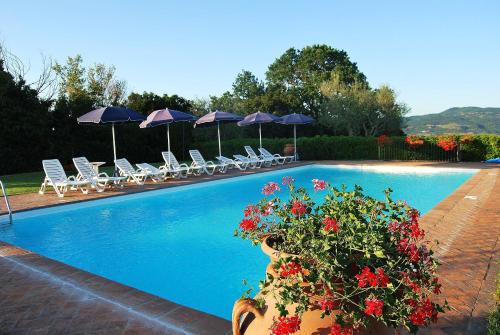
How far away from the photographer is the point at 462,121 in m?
45.3

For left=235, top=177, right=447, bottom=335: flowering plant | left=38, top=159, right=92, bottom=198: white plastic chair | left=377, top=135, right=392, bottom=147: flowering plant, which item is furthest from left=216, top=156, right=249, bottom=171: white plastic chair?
left=235, top=177, right=447, bottom=335: flowering plant

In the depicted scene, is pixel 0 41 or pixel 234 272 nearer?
pixel 234 272

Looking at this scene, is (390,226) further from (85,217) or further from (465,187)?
(465,187)

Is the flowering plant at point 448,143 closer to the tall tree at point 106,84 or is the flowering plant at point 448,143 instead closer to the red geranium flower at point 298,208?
the red geranium flower at point 298,208

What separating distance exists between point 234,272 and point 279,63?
4508 cm

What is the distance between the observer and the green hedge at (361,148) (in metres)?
17.3

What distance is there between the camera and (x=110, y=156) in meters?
19.4

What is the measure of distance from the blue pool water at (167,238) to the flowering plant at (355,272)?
8.31 feet

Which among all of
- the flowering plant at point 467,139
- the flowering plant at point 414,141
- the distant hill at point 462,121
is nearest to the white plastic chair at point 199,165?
the flowering plant at point 414,141

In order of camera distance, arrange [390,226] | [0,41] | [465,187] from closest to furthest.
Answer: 1. [390,226]
2. [465,187]
3. [0,41]

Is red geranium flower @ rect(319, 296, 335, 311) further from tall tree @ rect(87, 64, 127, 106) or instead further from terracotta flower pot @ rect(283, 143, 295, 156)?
tall tree @ rect(87, 64, 127, 106)

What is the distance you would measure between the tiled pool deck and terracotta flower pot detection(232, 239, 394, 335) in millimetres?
934

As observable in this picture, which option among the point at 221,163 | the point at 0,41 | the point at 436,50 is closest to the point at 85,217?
the point at 221,163

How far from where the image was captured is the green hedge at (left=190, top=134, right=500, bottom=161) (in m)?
17.3
